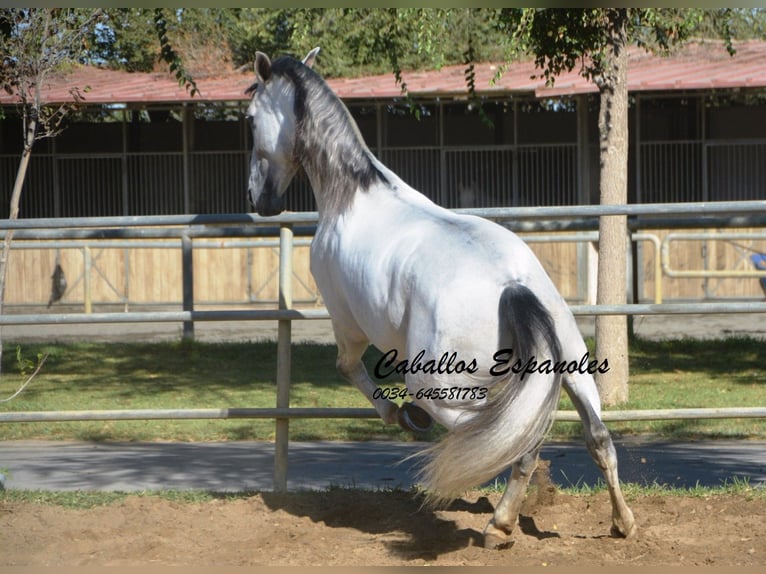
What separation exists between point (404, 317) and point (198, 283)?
13.0m

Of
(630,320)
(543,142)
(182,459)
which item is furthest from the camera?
(543,142)

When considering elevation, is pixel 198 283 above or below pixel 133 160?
below

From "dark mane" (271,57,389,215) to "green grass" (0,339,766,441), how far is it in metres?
2.65

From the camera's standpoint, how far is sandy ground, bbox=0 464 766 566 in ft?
13.8

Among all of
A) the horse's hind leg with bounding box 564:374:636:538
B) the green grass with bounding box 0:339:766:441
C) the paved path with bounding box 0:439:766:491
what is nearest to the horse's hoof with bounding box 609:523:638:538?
the horse's hind leg with bounding box 564:374:636:538

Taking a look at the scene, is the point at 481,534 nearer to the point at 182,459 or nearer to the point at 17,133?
the point at 182,459

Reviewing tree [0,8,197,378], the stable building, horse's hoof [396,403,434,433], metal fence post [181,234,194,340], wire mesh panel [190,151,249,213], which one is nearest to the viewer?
horse's hoof [396,403,434,433]

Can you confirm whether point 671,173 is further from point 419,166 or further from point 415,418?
point 415,418

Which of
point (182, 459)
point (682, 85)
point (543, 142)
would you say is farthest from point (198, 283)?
point (182, 459)

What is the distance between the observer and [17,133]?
65.1 ft

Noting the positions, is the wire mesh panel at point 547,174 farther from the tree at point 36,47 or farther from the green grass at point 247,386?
the tree at point 36,47

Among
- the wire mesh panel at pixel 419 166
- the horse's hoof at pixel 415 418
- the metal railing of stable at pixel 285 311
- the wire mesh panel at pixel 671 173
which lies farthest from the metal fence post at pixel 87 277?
the wire mesh panel at pixel 671 173

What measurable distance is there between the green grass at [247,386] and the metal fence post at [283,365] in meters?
1.85

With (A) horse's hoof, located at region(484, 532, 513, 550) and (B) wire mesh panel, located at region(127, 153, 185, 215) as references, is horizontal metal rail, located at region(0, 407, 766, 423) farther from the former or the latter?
(B) wire mesh panel, located at region(127, 153, 185, 215)
